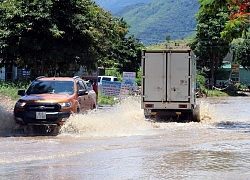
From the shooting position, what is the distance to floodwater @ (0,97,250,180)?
31.3 feet

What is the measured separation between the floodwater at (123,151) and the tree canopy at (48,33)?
38.9 ft

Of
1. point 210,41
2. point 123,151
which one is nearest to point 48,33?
point 123,151

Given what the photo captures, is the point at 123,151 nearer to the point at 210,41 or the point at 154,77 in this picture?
the point at 154,77

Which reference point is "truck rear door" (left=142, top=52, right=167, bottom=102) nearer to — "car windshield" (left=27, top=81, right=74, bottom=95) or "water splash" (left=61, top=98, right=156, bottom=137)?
"water splash" (left=61, top=98, right=156, bottom=137)

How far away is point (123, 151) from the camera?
488 inches

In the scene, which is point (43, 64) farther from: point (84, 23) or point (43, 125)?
point (43, 125)

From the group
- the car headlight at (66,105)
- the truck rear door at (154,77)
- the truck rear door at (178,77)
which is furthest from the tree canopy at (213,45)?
the car headlight at (66,105)

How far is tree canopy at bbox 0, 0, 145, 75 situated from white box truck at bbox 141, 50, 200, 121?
9.66 meters

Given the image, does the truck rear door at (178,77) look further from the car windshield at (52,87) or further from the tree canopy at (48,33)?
the tree canopy at (48,33)

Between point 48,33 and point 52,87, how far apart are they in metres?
13.3

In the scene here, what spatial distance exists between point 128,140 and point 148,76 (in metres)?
5.99

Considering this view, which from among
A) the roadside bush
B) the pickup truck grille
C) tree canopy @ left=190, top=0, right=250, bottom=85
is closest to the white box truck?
the pickup truck grille

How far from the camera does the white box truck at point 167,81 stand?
65.2ft

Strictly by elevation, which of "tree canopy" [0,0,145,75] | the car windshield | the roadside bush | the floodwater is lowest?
the floodwater
